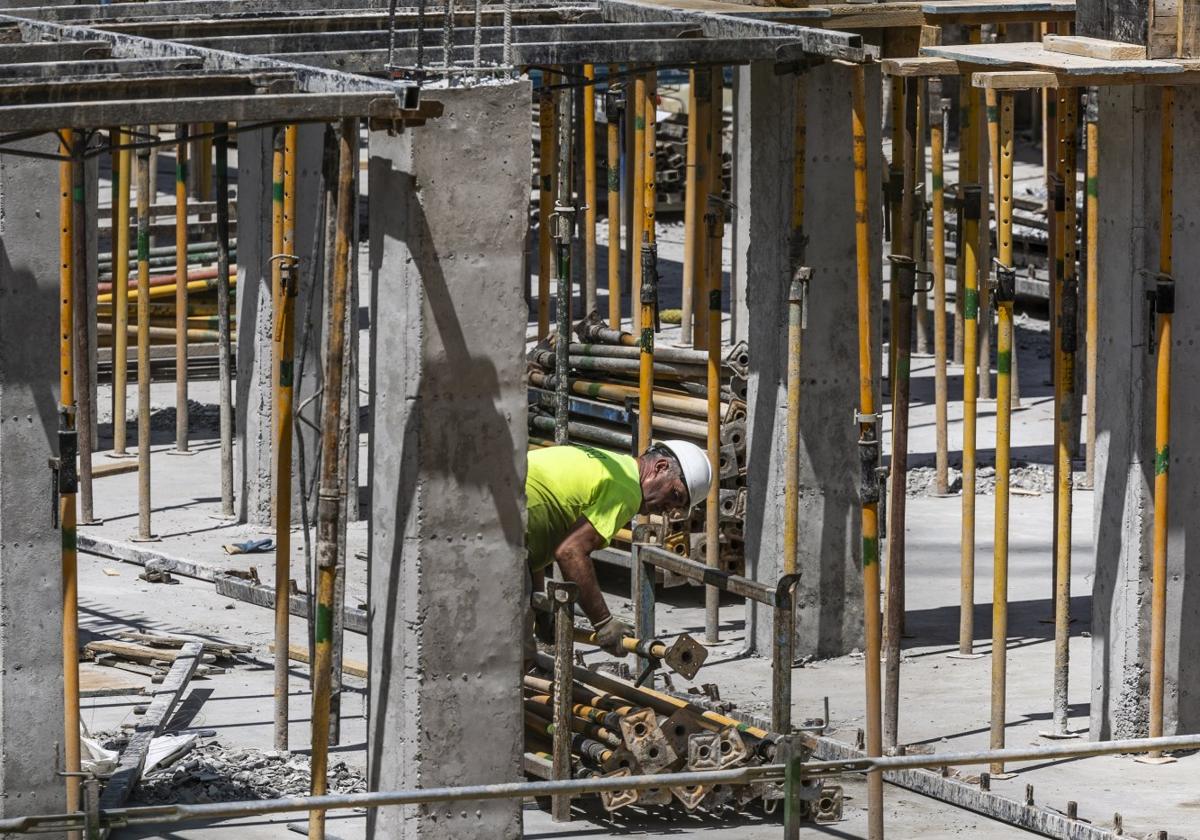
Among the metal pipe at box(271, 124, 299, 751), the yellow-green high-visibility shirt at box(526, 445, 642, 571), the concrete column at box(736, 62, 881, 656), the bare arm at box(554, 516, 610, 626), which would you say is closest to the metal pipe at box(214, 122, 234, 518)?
the metal pipe at box(271, 124, 299, 751)

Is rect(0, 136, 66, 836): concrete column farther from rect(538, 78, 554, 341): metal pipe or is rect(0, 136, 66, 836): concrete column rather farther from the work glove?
rect(538, 78, 554, 341): metal pipe

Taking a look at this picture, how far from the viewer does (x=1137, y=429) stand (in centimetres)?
1016

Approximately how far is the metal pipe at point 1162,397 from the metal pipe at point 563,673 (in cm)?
272

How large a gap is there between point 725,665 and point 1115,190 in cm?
351

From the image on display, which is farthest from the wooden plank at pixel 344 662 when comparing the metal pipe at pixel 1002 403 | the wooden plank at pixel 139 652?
the metal pipe at pixel 1002 403

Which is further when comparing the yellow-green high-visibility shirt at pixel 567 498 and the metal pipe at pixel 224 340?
the metal pipe at pixel 224 340

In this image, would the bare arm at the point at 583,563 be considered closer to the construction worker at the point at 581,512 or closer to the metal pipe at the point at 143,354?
the construction worker at the point at 581,512

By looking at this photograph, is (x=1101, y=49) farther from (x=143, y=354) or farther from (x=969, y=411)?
(x=143, y=354)

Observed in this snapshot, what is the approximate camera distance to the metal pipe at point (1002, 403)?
9859 millimetres

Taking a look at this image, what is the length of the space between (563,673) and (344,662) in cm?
287

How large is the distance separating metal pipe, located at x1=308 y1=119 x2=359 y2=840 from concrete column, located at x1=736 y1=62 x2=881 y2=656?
4.64m

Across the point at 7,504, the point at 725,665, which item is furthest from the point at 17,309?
the point at 725,665

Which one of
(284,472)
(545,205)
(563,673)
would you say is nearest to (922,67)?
(563,673)

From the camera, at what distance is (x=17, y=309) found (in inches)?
351
